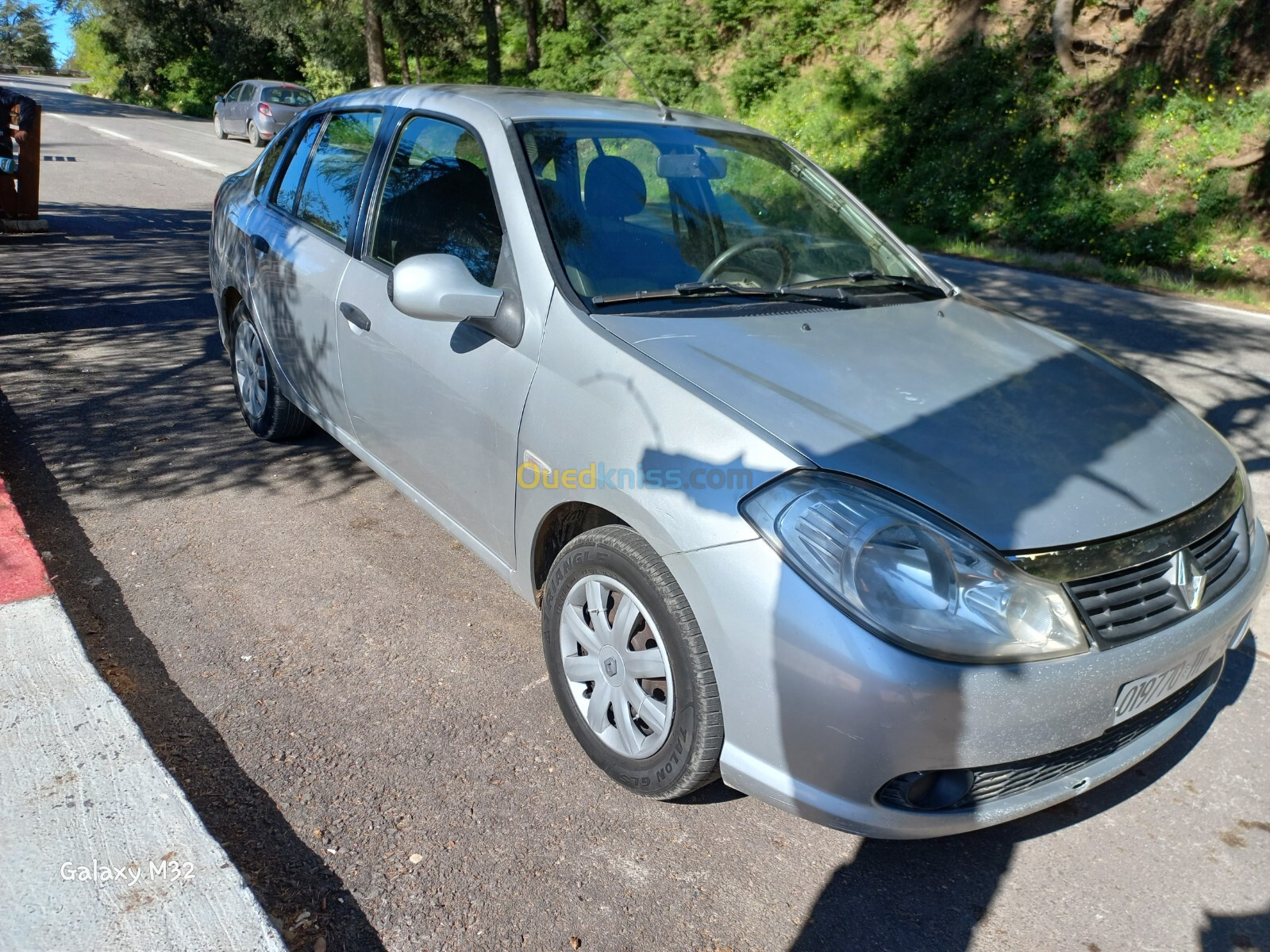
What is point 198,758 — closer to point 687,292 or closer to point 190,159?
point 687,292

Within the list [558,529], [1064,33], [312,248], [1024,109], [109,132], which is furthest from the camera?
[109,132]

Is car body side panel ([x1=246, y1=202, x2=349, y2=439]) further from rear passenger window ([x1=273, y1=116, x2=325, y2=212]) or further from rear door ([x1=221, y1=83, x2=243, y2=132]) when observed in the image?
rear door ([x1=221, y1=83, x2=243, y2=132])

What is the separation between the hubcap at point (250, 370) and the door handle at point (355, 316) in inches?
47.1

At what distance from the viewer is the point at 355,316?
362 cm

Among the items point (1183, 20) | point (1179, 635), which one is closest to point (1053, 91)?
point (1183, 20)

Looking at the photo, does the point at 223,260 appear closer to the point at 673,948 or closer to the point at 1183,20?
the point at 673,948

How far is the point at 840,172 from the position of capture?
17.2 metres

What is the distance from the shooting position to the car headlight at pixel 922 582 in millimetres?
2076

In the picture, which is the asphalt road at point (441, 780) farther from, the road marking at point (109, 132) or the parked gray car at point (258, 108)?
the road marking at point (109, 132)

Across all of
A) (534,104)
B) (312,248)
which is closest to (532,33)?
(312,248)

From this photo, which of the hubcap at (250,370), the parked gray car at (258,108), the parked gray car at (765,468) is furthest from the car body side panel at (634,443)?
the parked gray car at (258,108)

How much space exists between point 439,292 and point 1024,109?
15164 mm

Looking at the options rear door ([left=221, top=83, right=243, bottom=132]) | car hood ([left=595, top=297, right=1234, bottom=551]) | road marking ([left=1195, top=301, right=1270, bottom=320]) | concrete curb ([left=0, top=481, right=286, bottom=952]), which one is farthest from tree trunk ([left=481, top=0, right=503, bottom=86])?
concrete curb ([left=0, top=481, right=286, bottom=952])

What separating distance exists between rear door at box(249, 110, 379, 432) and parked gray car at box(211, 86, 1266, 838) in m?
0.05
